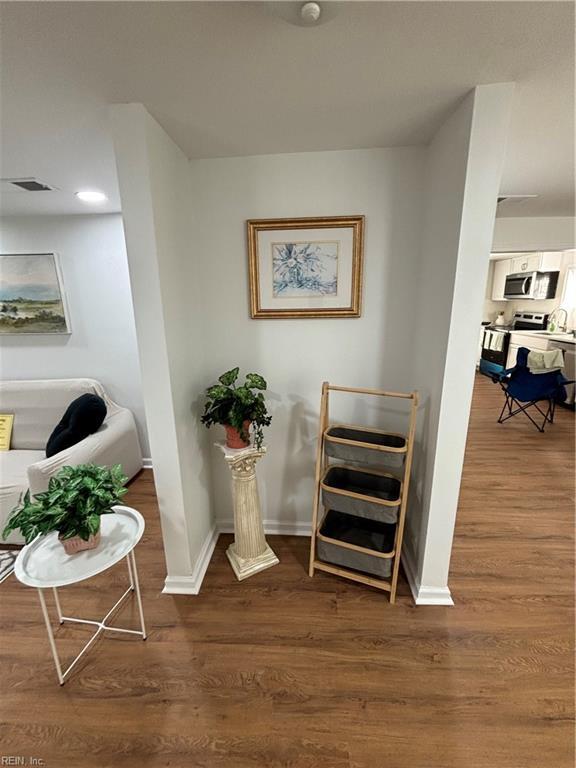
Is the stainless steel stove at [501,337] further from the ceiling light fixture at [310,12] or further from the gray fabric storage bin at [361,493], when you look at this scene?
the ceiling light fixture at [310,12]

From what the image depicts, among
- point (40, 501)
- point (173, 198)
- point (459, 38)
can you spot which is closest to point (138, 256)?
point (173, 198)

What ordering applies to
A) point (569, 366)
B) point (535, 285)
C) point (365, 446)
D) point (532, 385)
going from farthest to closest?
point (535, 285) < point (569, 366) < point (532, 385) < point (365, 446)

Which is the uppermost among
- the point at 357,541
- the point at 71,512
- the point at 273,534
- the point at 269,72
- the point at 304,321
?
the point at 269,72

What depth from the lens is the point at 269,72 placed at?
107 cm

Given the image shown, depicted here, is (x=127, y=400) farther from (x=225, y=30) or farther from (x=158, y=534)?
(x=225, y=30)

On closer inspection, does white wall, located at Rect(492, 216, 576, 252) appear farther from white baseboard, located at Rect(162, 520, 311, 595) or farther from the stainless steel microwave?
white baseboard, located at Rect(162, 520, 311, 595)

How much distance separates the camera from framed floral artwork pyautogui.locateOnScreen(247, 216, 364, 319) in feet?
5.80

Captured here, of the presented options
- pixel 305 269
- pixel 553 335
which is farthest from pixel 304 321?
pixel 553 335

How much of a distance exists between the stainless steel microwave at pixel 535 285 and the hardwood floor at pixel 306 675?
200 inches

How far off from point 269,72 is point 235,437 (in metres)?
1.49

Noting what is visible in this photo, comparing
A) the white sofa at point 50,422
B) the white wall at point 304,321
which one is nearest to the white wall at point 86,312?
the white sofa at point 50,422

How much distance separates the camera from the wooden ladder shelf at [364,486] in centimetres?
166

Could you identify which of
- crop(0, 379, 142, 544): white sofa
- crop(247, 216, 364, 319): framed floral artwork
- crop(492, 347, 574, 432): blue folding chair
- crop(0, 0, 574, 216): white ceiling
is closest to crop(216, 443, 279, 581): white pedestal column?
crop(247, 216, 364, 319): framed floral artwork

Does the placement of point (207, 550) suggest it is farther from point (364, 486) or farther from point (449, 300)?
point (449, 300)
